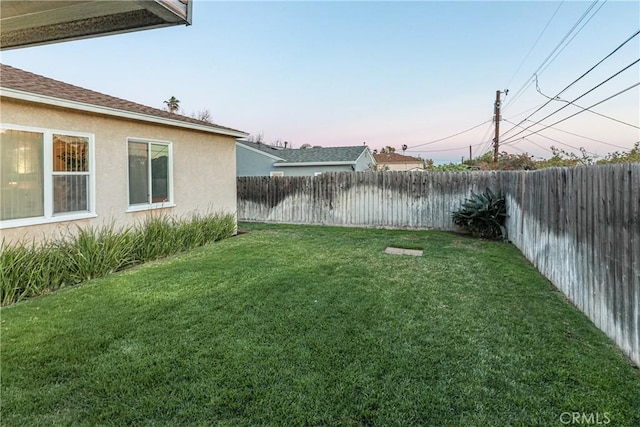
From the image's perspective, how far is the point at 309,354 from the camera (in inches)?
113

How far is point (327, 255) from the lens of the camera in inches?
268

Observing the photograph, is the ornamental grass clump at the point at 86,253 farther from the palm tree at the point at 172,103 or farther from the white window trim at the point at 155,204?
the palm tree at the point at 172,103

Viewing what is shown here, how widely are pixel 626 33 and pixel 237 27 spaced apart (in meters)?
9.60

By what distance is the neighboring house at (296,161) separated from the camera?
69.7 ft

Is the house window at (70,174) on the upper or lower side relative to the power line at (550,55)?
lower

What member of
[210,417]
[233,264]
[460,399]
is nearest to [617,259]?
[460,399]

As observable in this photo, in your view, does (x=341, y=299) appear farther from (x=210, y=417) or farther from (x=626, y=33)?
(x=626, y=33)

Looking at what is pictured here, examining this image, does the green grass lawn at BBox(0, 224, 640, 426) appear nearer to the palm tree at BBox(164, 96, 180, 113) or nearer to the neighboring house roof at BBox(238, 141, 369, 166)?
the neighboring house roof at BBox(238, 141, 369, 166)

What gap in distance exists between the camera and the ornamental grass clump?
14.6 feet

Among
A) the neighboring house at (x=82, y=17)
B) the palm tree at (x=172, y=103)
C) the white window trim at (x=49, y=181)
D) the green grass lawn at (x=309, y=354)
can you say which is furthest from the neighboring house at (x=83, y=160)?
the palm tree at (x=172, y=103)

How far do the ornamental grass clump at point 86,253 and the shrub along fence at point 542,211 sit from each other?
4.96m

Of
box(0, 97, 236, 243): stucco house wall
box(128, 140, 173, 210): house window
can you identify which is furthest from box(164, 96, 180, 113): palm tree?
box(128, 140, 173, 210): house window

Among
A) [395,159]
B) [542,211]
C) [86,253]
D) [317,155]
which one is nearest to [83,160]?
[86,253]

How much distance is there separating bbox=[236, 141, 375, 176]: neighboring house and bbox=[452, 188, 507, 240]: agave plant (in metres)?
12.1
